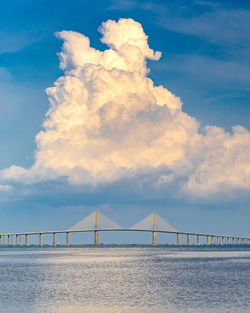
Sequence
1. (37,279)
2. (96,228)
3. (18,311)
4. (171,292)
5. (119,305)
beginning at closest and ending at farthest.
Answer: (18,311) < (119,305) < (171,292) < (37,279) < (96,228)

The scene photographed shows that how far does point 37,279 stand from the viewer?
54531 millimetres

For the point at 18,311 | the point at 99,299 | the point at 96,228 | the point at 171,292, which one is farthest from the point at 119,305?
the point at 96,228

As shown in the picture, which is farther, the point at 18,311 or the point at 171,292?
the point at 171,292

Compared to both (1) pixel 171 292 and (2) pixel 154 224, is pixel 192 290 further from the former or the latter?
(2) pixel 154 224

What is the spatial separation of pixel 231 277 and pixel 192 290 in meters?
12.7

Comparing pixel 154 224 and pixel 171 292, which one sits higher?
pixel 154 224

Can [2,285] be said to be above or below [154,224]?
below

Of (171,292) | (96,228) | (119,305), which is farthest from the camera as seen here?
(96,228)

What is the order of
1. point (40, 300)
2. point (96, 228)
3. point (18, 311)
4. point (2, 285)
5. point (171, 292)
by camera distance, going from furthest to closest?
1. point (96, 228)
2. point (2, 285)
3. point (171, 292)
4. point (40, 300)
5. point (18, 311)

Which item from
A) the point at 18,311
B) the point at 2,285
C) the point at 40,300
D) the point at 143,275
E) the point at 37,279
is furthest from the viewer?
the point at 143,275

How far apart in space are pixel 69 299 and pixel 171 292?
7934mm

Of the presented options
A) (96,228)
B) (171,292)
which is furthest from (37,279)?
(96,228)

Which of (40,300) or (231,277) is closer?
(40,300)

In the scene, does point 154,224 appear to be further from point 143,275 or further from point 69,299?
point 69,299
